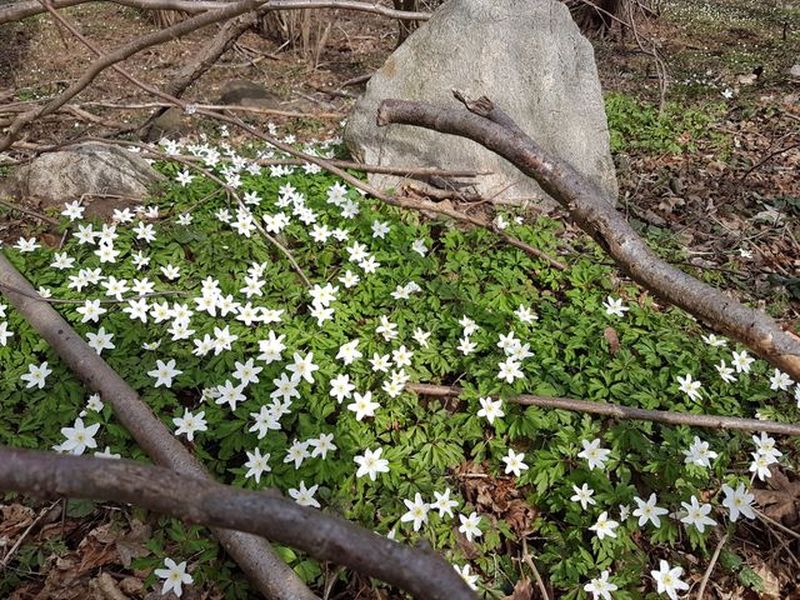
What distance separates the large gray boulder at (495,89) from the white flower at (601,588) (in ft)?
10.5

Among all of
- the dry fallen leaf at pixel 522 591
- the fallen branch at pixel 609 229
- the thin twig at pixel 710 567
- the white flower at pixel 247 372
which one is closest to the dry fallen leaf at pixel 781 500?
the thin twig at pixel 710 567

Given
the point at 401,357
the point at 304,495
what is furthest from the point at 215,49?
the point at 304,495

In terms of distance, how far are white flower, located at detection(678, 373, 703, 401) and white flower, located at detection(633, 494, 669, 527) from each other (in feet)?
2.39

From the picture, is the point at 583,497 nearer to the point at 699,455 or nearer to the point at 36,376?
the point at 699,455

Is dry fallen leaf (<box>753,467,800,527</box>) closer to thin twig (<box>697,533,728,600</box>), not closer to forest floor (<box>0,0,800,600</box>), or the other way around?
forest floor (<box>0,0,800,600</box>)

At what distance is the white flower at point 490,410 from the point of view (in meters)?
2.96

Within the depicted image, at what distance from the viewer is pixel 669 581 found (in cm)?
247

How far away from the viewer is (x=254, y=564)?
2229 mm

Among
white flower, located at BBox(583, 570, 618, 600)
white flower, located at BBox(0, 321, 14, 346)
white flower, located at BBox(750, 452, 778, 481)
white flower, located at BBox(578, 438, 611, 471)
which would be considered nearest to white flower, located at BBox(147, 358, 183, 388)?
white flower, located at BBox(0, 321, 14, 346)

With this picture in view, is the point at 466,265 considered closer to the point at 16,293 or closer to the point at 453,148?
the point at 453,148

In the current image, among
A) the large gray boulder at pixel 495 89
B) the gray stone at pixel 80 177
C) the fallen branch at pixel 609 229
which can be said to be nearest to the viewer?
the fallen branch at pixel 609 229

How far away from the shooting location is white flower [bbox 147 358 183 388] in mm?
2973

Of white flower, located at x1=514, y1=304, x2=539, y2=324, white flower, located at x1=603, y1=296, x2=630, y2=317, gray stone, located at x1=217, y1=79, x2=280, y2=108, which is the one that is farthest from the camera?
gray stone, located at x1=217, y1=79, x2=280, y2=108

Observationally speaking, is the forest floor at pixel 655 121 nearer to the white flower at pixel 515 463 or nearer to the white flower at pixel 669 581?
the white flower at pixel 669 581
